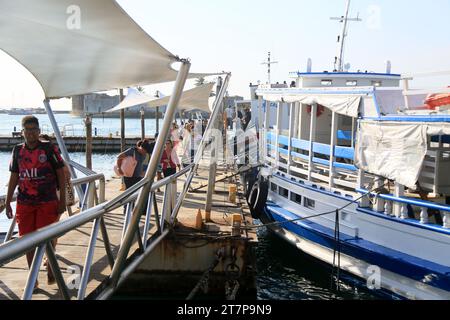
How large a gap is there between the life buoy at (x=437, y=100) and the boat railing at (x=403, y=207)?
175 centimetres

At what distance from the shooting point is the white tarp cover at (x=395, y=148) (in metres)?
7.75

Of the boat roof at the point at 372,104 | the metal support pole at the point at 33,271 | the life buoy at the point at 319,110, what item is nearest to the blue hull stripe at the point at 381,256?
the boat roof at the point at 372,104

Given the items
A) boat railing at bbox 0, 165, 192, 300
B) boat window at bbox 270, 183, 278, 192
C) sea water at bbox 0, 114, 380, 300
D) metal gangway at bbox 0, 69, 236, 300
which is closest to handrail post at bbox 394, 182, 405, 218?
sea water at bbox 0, 114, 380, 300

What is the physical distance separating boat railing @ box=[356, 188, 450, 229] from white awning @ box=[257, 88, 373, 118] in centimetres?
172

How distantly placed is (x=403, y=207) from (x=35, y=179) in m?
6.49

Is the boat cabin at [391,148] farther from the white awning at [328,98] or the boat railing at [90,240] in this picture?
the boat railing at [90,240]

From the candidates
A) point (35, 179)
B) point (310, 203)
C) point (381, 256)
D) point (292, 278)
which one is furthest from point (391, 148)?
point (35, 179)

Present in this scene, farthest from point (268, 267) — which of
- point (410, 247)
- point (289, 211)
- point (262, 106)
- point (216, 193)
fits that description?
point (262, 106)

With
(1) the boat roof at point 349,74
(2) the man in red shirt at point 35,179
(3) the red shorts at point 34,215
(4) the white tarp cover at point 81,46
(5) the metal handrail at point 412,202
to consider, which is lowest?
(5) the metal handrail at point 412,202

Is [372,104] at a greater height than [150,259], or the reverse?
[372,104]

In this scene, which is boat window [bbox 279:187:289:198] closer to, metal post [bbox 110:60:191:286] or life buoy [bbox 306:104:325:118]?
life buoy [bbox 306:104:325:118]

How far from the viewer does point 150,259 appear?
815 cm

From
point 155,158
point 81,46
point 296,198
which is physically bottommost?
point 296,198

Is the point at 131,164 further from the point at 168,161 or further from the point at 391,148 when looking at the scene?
the point at 391,148
